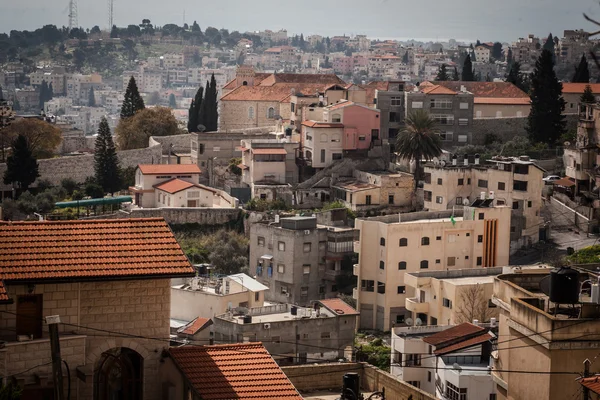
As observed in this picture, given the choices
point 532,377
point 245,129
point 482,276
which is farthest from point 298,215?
point 532,377

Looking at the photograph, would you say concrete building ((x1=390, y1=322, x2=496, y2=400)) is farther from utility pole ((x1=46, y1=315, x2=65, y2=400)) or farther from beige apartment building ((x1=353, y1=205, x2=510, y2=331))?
utility pole ((x1=46, y1=315, x2=65, y2=400))

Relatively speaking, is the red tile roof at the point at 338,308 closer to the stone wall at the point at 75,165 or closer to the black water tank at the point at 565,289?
the black water tank at the point at 565,289

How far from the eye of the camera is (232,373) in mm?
15016

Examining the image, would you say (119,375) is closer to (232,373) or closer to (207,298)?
(232,373)

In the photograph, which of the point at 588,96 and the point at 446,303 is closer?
the point at 446,303

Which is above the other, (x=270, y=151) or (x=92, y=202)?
(x=270, y=151)

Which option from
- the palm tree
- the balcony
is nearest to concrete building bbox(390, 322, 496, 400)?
the balcony

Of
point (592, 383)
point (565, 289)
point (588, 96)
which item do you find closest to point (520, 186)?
point (588, 96)

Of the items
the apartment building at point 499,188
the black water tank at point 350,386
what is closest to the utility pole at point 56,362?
the black water tank at point 350,386

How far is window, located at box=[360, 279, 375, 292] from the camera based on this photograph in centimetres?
4141

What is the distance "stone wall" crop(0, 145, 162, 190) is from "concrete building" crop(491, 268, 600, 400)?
42.0 meters

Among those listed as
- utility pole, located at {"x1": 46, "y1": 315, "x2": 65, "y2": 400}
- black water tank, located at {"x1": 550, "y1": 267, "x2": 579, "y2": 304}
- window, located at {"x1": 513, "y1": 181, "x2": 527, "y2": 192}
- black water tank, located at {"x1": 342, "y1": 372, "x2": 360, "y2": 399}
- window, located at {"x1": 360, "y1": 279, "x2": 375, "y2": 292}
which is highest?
black water tank, located at {"x1": 550, "y1": 267, "x2": 579, "y2": 304}

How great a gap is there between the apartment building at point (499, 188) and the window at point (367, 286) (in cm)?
470

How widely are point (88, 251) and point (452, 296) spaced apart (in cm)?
2252
